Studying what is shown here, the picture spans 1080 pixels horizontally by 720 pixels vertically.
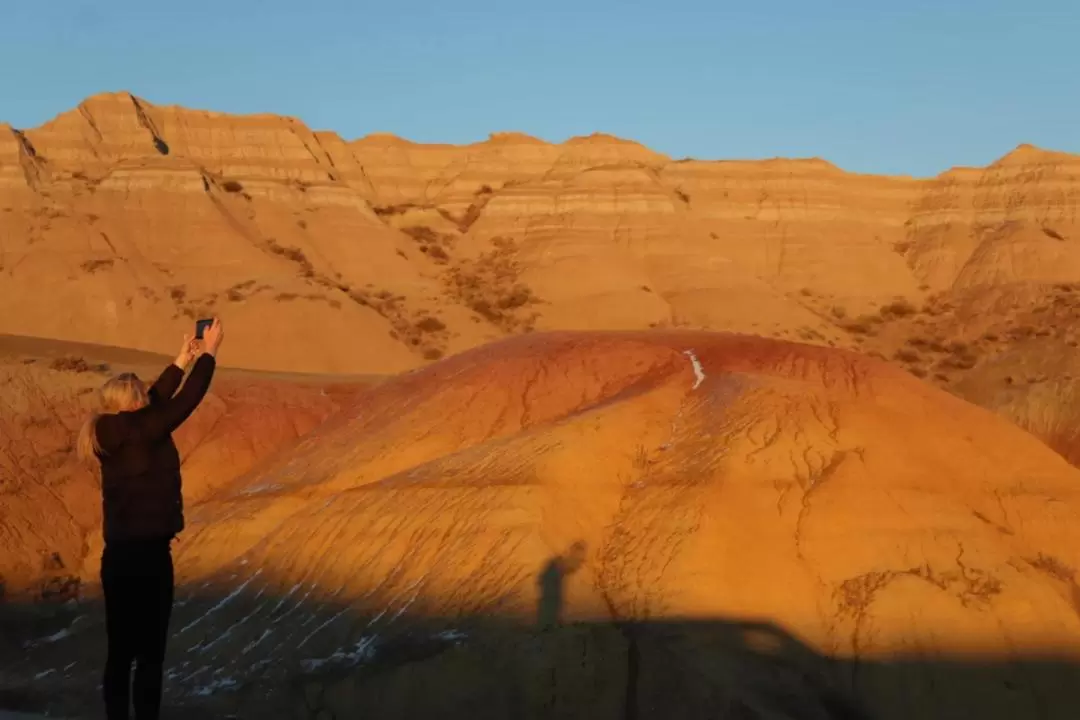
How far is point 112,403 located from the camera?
5.93 meters

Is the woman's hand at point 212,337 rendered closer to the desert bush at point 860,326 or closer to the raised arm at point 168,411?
the raised arm at point 168,411

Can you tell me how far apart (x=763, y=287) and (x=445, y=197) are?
2329 cm

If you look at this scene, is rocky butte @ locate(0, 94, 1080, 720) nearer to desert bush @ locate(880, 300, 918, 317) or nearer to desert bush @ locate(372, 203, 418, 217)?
desert bush @ locate(880, 300, 918, 317)

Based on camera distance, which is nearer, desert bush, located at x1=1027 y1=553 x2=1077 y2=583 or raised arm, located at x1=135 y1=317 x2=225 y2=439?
raised arm, located at x1=135 y1=317 x2=225 y2=439

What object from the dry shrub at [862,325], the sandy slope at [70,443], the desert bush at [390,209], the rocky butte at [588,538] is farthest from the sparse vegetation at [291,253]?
the sandy slope at [70,443]

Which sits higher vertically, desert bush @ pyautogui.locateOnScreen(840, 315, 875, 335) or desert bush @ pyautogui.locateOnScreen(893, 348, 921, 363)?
desert bush @ pyautogui.locateOnScreen(840, 315, 875, 335)

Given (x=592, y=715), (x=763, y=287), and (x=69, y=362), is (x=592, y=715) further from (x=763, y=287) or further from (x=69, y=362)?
(x=763, y=287)

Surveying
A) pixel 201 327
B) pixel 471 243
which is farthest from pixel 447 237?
pixel 201 327

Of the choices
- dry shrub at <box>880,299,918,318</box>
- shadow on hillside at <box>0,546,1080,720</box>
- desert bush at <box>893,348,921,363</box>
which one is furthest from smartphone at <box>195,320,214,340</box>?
dry shrub at <box>880,299,918,318</box>

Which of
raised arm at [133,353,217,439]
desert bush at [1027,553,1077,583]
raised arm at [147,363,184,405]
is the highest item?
raised arm at [147,363,184,405]

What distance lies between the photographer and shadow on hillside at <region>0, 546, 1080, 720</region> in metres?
13.1

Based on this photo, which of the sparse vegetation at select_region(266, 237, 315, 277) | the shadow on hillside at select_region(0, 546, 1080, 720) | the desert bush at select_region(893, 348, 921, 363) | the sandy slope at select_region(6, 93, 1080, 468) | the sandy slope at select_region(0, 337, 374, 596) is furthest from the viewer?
the sparse vegetation at select_region(266, 237, 315, 277)

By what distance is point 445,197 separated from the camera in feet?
260

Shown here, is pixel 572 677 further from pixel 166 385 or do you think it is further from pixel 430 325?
pixel 430 325
